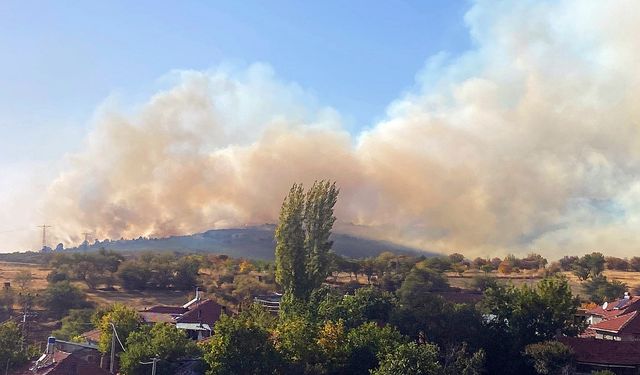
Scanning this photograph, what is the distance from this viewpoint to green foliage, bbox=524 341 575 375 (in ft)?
Answer: 132

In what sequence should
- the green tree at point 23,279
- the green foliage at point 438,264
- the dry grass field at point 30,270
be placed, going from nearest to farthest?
→ 1. the green tree at point 23,279
2. the dry grass field at point 30,270
3. the green foliage at point 438,264

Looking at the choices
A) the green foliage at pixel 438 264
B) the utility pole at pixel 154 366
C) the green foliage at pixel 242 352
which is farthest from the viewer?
the green foliage at pixel 438 264

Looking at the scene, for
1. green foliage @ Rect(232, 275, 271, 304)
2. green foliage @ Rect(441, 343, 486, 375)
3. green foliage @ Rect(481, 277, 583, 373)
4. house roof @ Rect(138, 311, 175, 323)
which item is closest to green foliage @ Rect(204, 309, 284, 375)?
green foliage @ Rect(441, 343, 486, 375)

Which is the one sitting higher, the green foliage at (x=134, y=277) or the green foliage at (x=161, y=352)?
the green foliage at (x=134, y=277)

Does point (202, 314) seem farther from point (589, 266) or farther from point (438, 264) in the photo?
point (589, 266)

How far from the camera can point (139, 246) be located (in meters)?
181

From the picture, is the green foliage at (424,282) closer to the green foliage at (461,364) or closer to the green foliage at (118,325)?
the green foliage at (461,364)

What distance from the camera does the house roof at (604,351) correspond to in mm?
42625

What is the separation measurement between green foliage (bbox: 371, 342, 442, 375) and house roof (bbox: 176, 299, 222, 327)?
26504mm

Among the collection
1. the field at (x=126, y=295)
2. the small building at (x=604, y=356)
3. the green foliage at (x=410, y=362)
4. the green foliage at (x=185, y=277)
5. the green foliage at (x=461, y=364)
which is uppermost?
the green foliage at (x=185, y=277)

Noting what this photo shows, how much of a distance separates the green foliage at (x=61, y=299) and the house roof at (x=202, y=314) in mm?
18962

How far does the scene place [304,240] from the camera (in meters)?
58.8

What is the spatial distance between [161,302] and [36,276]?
2662 cm

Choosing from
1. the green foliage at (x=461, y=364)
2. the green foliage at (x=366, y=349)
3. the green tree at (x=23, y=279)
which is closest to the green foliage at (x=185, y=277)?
the green tree at (x=23, y=279)
